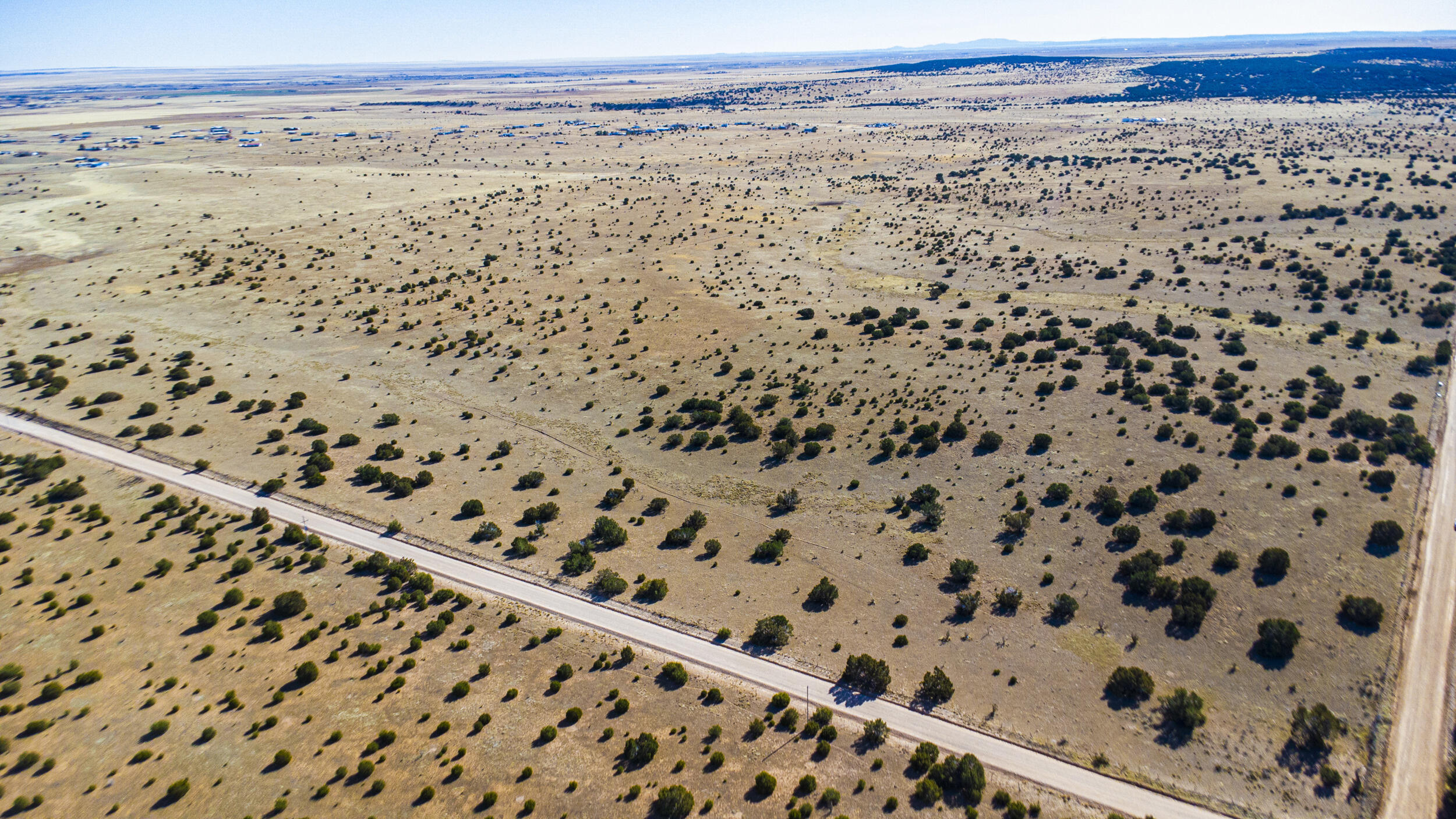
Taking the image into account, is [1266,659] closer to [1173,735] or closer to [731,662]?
[1173,735]

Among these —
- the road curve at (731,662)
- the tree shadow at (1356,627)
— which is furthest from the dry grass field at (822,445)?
the road curve at (731,662)

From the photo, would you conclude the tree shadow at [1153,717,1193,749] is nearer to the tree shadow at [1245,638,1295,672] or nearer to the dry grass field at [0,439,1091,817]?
the dry grass field at [0,439,1091,817]

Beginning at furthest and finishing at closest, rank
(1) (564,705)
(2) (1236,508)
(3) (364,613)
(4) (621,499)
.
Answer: (4) (621,499) < (2) (1236,508) < (3) (364,613) < (1) (564,705)

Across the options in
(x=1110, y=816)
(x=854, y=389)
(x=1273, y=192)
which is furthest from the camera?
(x=1273, y=192)

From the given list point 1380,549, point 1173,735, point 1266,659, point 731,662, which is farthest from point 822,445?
point 1380,549

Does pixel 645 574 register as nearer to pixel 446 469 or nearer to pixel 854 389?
pixel 446 469

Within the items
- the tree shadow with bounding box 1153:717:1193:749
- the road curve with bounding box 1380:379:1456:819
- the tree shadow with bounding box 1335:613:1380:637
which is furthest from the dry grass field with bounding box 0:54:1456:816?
the road curve with bounding box 1380:379:1456:819

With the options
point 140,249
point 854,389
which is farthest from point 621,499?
point 140,249
